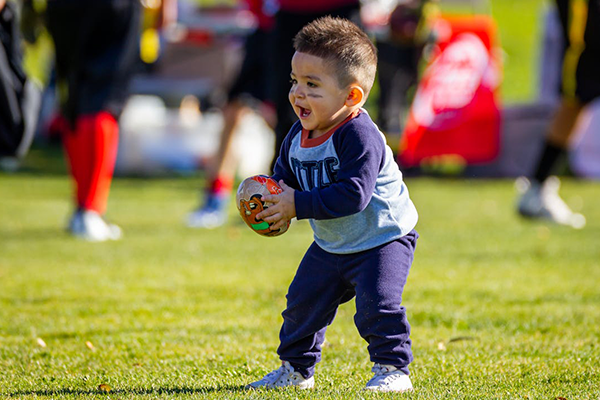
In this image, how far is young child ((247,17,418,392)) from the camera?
2529 mm

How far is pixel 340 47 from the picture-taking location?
2.56 metres

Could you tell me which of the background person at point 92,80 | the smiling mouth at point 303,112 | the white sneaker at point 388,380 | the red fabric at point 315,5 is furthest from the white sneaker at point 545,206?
the smiling mouth at point 303,112

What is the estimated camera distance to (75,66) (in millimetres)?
5660

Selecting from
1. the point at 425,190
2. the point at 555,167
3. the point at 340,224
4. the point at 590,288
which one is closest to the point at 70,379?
the point at 340,224

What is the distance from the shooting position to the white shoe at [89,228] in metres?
5.55

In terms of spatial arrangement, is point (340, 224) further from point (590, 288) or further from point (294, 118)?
point (294, 118)

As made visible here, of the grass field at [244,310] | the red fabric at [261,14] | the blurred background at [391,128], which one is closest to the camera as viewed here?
the grass field at [244,310]

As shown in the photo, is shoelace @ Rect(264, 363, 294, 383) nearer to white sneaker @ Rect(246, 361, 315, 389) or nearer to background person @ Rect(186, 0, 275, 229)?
white sneaker @ Rect(246, 361, 315, 389)

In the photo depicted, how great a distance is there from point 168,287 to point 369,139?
1.95 m

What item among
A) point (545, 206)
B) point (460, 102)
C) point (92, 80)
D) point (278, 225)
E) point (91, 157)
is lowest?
point (545, 206)

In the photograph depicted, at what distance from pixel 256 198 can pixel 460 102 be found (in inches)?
262

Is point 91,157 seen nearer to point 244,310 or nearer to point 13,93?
point 13,93

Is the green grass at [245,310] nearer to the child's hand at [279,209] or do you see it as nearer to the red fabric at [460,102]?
the child's hand at [279,209]

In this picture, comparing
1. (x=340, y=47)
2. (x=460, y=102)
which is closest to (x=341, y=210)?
(x=340, y=47)
